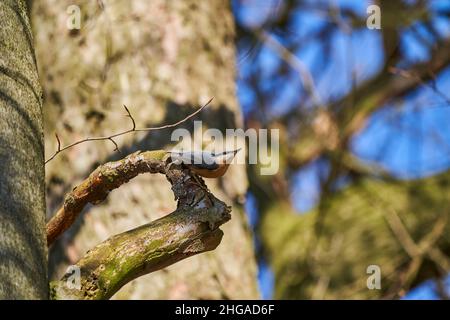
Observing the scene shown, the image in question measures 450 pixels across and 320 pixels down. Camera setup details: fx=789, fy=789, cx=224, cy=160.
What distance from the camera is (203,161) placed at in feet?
4.81

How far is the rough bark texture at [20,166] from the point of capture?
1164mm

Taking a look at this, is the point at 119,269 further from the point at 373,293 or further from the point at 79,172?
the point at 373,293

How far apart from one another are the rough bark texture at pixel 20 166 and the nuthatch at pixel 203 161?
9.6 inches

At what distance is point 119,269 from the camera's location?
4.46 feet

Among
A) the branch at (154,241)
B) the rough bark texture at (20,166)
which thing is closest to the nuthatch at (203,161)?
the branch at (154,241)

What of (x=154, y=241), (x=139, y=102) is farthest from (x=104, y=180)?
(x=139, y=102)

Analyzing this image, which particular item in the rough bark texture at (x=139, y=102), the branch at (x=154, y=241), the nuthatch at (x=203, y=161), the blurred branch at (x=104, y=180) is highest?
the rough bark texture at (x=139, y=102)

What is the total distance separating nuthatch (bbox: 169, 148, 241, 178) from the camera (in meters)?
1.43

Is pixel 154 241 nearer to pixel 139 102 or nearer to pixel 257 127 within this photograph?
pixel 139 102

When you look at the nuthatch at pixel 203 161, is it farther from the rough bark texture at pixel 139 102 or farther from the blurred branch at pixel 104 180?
the rough bark texture at pixel 139 102

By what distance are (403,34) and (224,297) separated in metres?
2.55

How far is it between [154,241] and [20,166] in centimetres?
26

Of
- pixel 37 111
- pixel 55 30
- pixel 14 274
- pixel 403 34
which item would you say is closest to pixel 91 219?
pixel 55 30

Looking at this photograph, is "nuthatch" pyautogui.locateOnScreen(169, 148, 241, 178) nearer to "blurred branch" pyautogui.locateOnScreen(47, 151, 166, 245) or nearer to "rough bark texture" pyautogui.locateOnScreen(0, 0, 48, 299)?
"blurred branch" pyautogui.locateOnScreen(47, 151, 166, 245)
